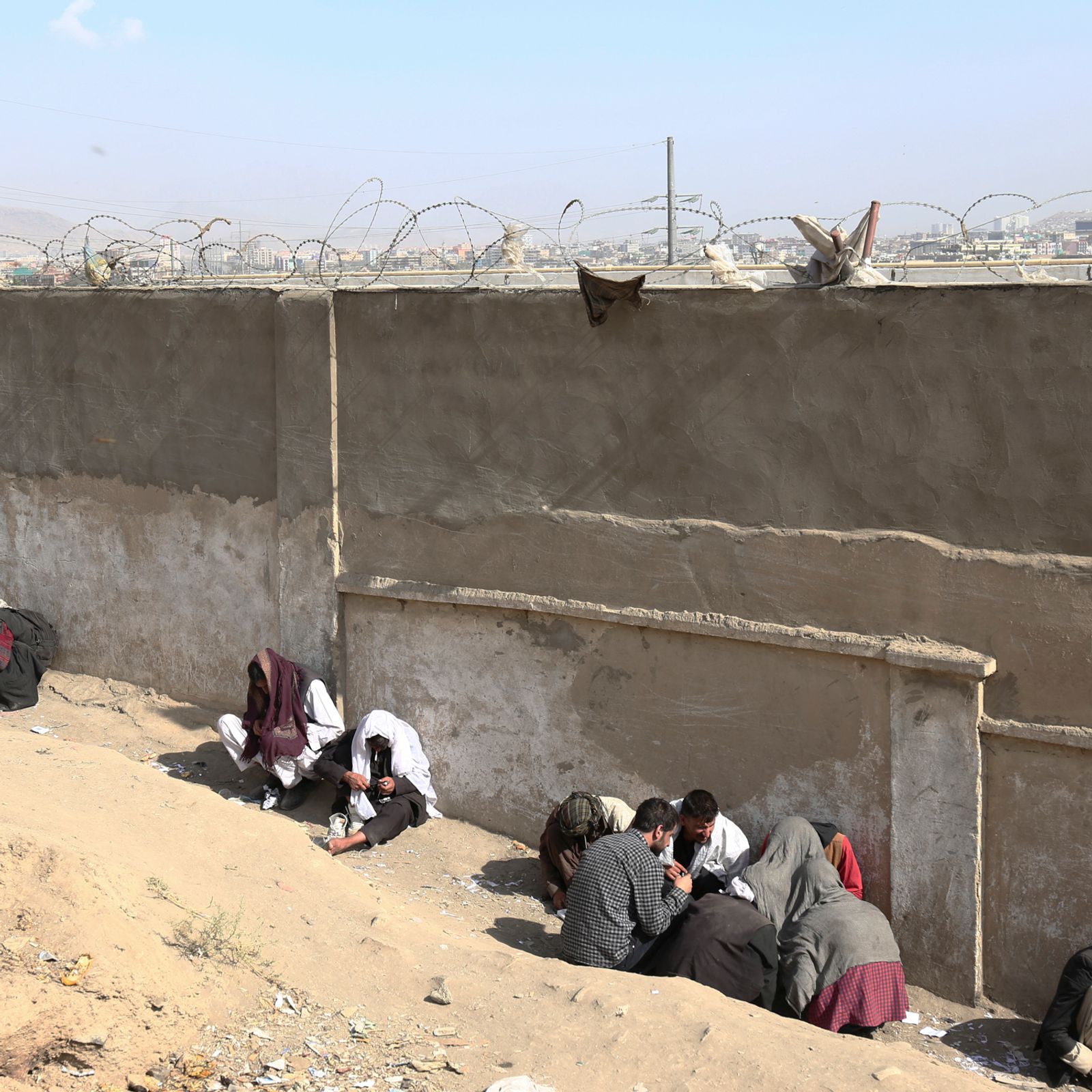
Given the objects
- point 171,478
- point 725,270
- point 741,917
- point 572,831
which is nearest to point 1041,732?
point 741,917

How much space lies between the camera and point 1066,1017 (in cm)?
446

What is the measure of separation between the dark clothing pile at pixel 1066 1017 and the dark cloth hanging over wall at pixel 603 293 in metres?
3.33

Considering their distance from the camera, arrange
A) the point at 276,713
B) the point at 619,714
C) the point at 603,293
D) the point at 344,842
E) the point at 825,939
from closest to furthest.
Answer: the point at 825,939
the point at 603,293
the point at 619,714
the point at 344,842
the point at 276,713

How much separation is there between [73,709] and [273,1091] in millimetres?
4722

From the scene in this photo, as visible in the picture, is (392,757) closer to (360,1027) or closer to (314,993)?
(314,993)

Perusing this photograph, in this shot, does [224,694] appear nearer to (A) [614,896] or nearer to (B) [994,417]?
(A) [614,896]

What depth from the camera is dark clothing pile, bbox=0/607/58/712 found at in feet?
25.3

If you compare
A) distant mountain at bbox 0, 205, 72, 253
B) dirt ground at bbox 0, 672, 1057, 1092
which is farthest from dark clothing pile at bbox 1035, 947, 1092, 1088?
distant mountain at bbox 0, 205, 72, 253

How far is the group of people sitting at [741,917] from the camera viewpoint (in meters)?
4.78

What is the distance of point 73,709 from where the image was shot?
7.70 meters

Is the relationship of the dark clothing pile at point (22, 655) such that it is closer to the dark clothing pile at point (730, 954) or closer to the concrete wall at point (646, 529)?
the concrete wall at point (646, 529)

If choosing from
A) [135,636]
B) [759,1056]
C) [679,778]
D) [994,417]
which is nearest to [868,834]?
[679,778]

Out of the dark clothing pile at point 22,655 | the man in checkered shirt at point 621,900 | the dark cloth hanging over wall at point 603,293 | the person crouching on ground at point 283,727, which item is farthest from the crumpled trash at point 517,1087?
the dark clothing pile at point 22,655

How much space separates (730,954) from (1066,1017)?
4.18 ft
